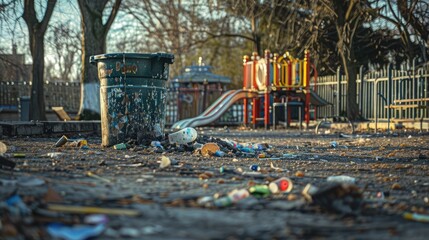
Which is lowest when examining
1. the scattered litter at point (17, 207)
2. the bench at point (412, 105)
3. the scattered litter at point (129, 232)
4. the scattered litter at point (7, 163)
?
the scattered litter at point (129, 232)

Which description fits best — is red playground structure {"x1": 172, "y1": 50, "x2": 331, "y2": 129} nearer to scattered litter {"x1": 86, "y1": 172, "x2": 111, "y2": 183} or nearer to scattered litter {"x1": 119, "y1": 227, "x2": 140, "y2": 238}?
scattered litter {"x1": 86, "y1": 172, "x2": 111, "y2": 183}

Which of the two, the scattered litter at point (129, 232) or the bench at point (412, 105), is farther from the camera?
the bench at point (412, 105)

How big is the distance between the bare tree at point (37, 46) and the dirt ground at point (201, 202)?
1565 centimetres

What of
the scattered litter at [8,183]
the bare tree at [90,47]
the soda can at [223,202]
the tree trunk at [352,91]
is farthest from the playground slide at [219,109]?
the soda can at [223,202]

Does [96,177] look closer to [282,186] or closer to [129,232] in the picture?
[282,186]

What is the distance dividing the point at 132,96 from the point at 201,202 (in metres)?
5.99

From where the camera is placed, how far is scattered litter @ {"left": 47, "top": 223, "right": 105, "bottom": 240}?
381 centimetres

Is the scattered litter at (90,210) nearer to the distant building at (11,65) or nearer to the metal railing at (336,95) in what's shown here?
the metal railing at (336,95)

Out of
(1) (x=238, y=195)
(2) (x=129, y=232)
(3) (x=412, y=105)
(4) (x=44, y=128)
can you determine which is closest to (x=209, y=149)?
(1) (x=238, y=195)

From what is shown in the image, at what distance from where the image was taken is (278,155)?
34.5 feet

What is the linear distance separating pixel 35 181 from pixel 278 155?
18.0 ft

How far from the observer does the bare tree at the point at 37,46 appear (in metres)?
23.1

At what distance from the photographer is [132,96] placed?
35.4ft

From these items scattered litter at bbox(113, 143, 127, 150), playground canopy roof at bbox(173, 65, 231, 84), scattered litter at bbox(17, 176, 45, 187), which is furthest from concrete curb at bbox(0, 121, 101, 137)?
playground canopy roof at bbox(173, 65, 231, 84)
